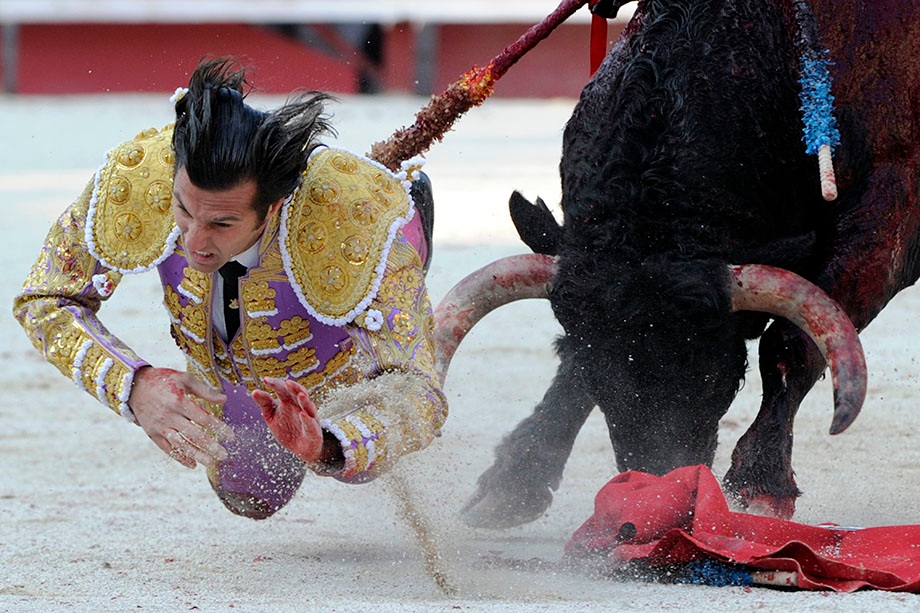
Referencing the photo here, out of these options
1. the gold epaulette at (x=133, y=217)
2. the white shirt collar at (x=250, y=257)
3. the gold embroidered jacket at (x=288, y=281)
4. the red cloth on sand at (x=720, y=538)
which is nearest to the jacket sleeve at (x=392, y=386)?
the gold embroidered jacket at (x=288, y=281)

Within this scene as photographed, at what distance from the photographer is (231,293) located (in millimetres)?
2615

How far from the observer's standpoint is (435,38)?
1344cm

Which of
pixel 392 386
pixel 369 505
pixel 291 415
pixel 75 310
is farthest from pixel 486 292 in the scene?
pixel 291 415

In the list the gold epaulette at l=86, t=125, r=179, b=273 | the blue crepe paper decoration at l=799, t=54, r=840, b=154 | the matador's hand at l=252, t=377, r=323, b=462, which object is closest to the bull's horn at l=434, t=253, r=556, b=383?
the blue crepe paper decoration at l=799, t=54, r=840, b=154

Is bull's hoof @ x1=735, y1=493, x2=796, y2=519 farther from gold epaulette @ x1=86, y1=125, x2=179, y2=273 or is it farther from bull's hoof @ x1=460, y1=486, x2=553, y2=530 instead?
gold epaulette @ x1=86, y1=125, x2=179, y2=273

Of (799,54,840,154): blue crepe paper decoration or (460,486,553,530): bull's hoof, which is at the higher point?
(799,54,840,154): blue crepe paper decoration

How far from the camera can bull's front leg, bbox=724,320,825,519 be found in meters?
2.90

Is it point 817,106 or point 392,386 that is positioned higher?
point 817,106

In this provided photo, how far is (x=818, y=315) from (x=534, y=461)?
88 cm

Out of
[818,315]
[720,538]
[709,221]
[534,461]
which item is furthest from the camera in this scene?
[534,461]

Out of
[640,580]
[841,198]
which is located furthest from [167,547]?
[841,198]

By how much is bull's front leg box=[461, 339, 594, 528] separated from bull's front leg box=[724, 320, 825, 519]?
41cm

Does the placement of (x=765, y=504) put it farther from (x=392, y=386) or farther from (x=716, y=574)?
(x=392, y=386)

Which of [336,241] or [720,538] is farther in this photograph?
[720,538]
